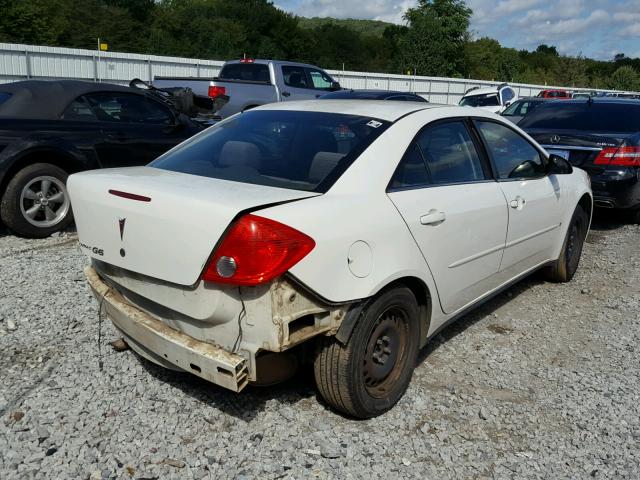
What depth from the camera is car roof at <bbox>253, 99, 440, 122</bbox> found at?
11.4 ft

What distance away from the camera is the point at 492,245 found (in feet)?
12.7

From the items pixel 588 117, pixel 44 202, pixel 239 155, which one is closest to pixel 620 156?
pixel 588 117

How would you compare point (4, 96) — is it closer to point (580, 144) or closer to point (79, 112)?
point (79, 112)

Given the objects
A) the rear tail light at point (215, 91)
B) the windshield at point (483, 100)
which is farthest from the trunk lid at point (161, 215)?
the windshield at point (483, 100)

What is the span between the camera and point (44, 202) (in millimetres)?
6227

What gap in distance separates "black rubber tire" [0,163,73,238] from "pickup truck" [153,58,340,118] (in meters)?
5.76

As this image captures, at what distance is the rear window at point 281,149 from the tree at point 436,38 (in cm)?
5276

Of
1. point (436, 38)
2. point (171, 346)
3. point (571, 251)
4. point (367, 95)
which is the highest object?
point (436, 38)

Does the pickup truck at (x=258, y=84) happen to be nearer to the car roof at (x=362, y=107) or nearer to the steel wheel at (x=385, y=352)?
the car roof at (x=362, y=107)

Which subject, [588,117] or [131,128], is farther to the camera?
[588,117]

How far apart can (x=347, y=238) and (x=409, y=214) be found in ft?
1.70

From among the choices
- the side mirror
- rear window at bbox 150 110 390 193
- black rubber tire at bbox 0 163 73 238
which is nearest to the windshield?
the side mirror

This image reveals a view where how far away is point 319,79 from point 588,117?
8207 mm

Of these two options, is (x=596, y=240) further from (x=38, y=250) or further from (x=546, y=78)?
(x=546, y=78)
